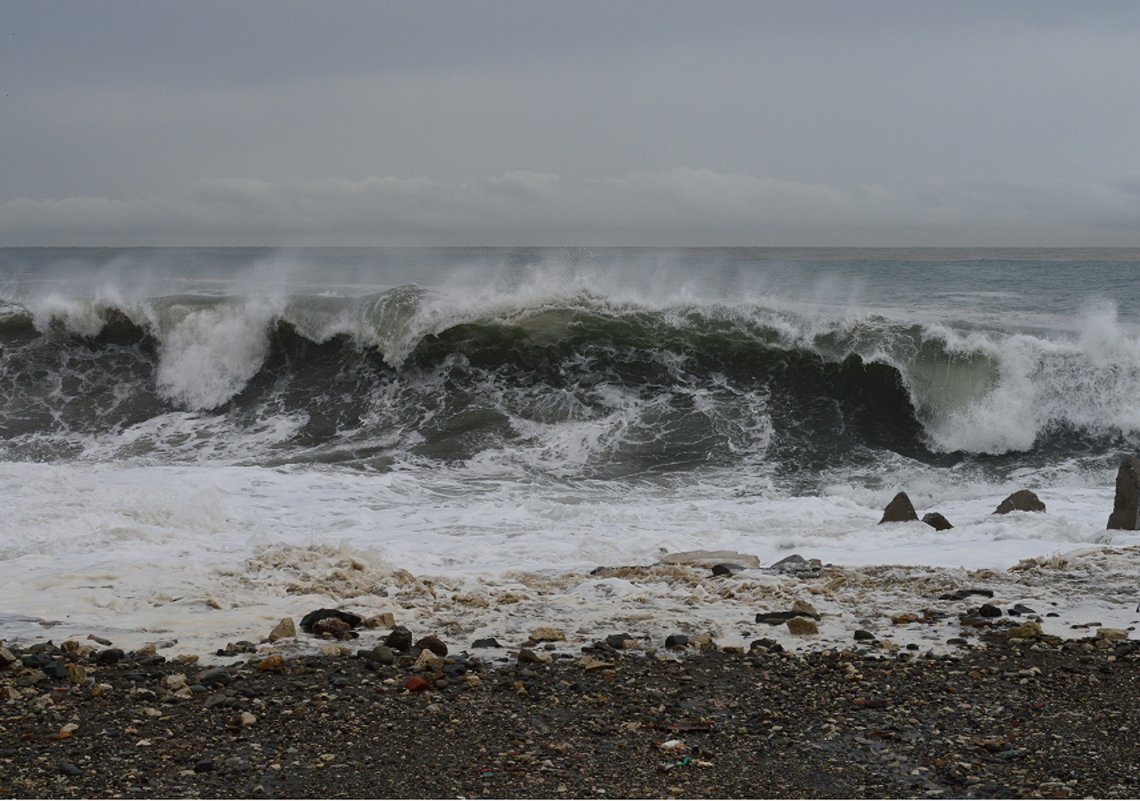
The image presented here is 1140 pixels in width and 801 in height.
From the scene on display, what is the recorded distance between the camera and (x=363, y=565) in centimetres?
711

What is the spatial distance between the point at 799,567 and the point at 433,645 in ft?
10.0

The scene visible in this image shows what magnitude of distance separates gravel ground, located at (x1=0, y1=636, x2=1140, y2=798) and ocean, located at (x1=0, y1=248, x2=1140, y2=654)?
57 centimetres

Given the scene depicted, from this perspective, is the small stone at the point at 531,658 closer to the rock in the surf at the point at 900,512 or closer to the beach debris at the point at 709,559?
the beach debris at the point at 709,559

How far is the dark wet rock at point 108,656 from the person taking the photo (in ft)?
16.6

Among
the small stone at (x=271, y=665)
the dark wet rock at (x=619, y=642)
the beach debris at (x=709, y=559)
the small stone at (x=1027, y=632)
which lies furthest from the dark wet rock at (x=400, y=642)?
the small stone at (x=1027, y=632)

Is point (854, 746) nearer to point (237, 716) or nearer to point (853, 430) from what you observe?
point (237, 716)

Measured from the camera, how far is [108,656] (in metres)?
5.07

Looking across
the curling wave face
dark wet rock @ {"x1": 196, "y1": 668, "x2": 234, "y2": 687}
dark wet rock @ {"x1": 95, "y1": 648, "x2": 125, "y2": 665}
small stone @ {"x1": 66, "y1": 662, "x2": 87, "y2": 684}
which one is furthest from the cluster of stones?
small stone @ {"x1": 66, "y1": 662, "x2": 87, "y2": 684}

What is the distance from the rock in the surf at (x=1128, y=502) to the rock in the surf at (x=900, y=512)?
1.54 m

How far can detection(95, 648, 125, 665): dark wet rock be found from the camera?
5059 mm

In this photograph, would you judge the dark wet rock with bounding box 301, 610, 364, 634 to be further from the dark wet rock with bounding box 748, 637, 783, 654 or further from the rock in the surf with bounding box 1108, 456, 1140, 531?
the rock in the surf with bounding box 1108, 456, 1140, 531

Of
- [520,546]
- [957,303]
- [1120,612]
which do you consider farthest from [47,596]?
[957,303]

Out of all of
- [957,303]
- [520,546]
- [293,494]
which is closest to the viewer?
[520,546]

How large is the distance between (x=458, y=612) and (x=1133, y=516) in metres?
5.76
